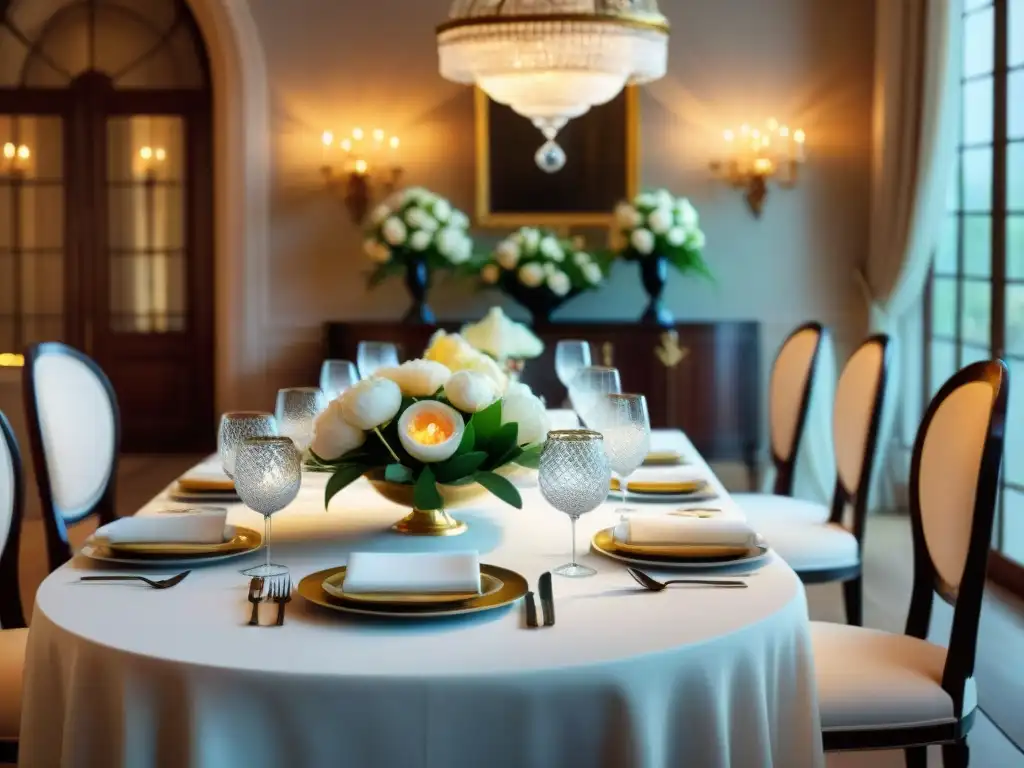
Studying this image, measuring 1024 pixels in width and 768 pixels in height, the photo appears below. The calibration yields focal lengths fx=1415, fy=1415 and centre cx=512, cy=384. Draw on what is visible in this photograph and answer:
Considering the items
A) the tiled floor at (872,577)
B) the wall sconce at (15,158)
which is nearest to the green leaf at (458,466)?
the tiled floor at (872,577)

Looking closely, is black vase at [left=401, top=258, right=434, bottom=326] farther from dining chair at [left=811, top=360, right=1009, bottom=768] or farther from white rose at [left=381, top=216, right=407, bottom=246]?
dining chair at [left=811, top=360, right=1009, bottom=768]

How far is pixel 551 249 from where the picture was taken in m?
6.50

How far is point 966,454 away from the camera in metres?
2.57

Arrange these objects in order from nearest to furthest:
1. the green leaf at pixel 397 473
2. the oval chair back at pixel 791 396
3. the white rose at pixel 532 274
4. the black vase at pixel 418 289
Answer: the green leaf at pixel 397 473, the oval chair back at pixel 791 396, the white rose at pixel 532 274, the black vase at pixel 418 289

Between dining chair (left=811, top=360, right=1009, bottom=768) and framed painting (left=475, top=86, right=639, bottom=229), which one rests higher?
framed painting (left=475, top=86, right=639, bottom=229)

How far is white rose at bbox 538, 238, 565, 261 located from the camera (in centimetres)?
650

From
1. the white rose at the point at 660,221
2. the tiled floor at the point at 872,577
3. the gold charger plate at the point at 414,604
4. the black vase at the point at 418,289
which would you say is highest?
the white rose at the point at 660,221

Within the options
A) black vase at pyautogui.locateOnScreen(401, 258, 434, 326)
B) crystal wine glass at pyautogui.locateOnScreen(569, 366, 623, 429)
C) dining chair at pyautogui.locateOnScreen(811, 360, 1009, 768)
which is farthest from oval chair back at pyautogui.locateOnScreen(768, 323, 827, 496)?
black vase at pyautogui.locateOnScreen(401, 258, 434, 326)

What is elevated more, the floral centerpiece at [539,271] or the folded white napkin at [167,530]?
the floral centerpiece at [539,271]

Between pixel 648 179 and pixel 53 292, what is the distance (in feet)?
11.1

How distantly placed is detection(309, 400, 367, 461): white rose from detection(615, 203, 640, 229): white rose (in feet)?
14.2

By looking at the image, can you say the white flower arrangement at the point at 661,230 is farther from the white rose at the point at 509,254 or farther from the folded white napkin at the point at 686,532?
the folded white napkin at the point at 686,532

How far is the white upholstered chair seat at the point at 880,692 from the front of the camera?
243cm

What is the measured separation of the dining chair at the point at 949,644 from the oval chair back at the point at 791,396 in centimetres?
139
